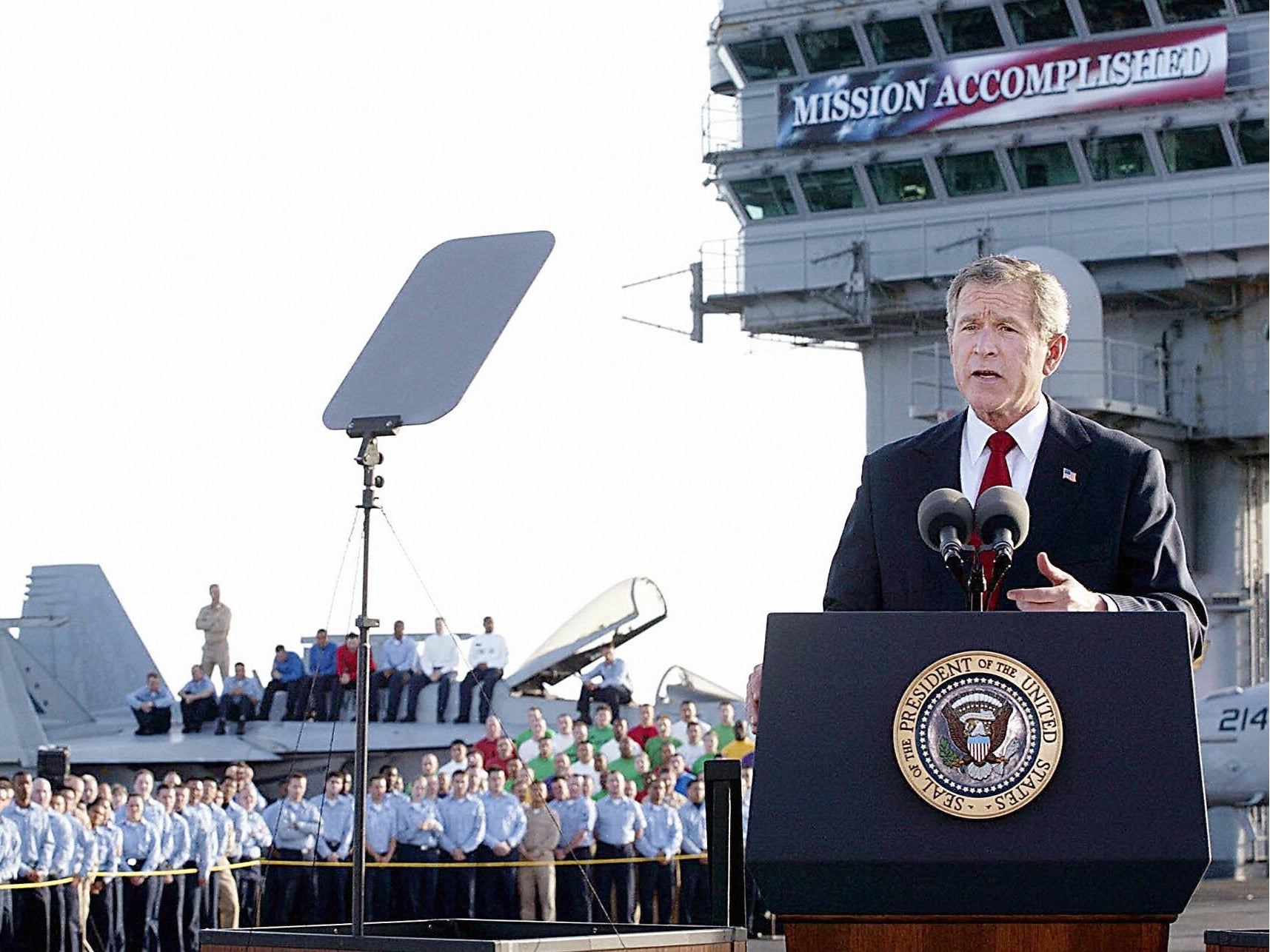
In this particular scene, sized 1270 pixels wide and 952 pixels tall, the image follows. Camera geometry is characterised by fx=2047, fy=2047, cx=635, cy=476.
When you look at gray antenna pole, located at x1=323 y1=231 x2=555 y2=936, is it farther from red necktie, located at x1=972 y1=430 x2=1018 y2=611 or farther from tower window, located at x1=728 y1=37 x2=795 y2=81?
tower window, located at x1=728 y1=37 x2=795 y2=81

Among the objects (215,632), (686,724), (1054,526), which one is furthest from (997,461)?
(215,632)

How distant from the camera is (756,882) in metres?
2.76

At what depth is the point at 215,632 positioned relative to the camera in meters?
27.8

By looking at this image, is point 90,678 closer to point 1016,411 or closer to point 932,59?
point 932,59

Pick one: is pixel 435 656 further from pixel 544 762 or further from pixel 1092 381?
pixel 1092 381

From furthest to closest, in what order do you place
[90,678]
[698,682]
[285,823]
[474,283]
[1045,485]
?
1. [90,678]
2. [698,682]
3. [285,823]
4. [474,283]
5. [1045,485]

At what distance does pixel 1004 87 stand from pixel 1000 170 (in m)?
1.28

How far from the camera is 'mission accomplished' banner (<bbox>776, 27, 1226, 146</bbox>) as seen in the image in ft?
90.6

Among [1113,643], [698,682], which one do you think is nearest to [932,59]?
[698,682]

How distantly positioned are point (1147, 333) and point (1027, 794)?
2846 centimetres

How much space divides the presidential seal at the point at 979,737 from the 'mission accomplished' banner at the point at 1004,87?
26.3 meters

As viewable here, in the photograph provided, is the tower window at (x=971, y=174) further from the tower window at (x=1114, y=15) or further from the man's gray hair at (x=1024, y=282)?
the man's gray hair at (x=1024, y=282)

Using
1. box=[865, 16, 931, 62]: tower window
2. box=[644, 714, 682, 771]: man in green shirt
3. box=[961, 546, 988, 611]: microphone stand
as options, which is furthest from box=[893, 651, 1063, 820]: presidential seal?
box=[865, 16, 931, 62]: tower window

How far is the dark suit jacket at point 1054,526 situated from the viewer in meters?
3.42
